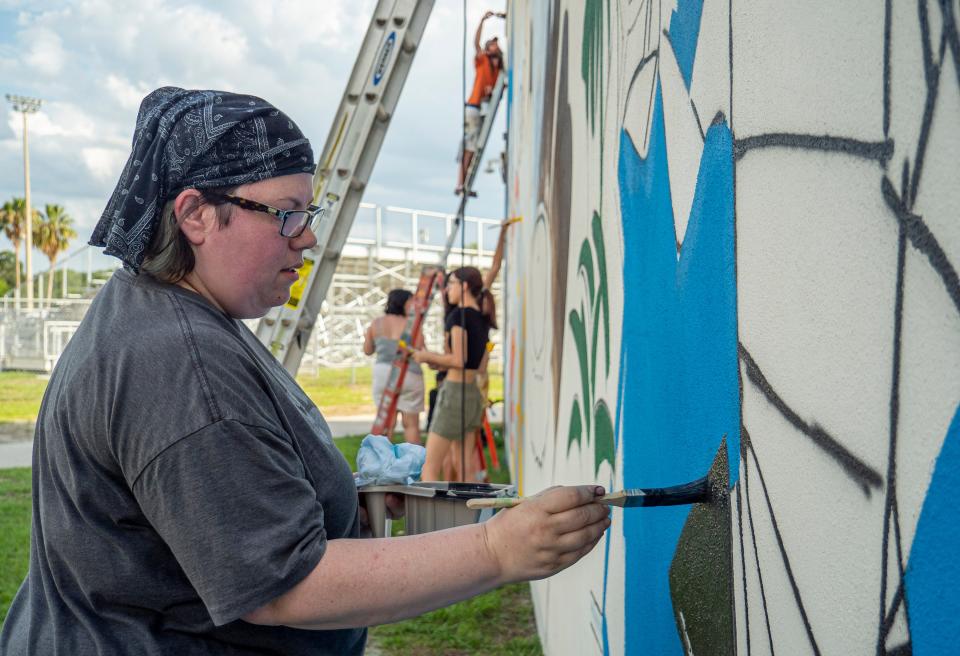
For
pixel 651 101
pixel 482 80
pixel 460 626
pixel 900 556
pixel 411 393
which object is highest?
pixel 482 80

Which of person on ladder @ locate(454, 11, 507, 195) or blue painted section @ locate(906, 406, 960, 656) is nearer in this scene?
blue painted section @ locate(906, 406, 960, 656)

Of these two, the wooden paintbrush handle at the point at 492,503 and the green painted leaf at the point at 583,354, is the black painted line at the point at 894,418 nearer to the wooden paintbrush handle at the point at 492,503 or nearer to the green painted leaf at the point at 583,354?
the wooden paintbrush handle at the point at 492,503

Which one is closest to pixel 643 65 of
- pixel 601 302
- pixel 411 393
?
pixel 601 302

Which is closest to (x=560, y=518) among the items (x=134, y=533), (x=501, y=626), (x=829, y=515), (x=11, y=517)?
(x=829, y=515)

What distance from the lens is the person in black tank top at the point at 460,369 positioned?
6664mm

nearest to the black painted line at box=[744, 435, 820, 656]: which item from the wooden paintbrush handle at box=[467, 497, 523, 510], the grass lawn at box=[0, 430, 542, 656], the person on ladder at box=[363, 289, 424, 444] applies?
the wooden paintbrush handle at box=[467, 497, 523, 510]

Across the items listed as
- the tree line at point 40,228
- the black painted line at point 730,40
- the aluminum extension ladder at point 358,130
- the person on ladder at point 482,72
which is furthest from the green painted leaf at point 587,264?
the tree line at point 40,228

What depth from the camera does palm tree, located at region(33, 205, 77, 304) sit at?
1710 inches

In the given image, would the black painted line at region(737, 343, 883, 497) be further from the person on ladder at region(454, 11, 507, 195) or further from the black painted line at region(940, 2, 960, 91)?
the person on ladder at region(454, 11, 507, 195)

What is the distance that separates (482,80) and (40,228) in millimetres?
40380

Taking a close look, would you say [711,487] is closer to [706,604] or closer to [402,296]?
[706,604]

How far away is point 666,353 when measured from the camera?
1.59 metres

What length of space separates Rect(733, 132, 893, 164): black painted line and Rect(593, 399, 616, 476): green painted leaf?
1.22 meters

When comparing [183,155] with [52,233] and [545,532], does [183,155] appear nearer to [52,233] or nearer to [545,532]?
[545,532]
